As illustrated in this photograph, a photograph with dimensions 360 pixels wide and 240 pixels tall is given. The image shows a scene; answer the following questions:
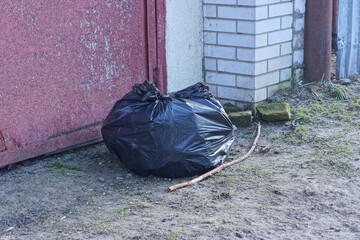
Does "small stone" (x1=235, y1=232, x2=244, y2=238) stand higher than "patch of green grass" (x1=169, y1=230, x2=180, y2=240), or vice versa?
"patch of green grass" (x1=169, y1=230, x2=180, y2=240)

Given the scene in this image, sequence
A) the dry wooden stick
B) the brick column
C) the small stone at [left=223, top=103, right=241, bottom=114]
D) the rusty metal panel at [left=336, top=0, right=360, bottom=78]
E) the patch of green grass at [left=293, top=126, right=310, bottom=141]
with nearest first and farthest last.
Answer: the dry wooden stick < the patch of green grass at [left=293, top=126, right=310, bottom=141] < the brick column < the small stone at [left=223, top=103, right=241, bottom=114] < the rusty metal panel at [left=336, top=0, right=360, bottom=78]

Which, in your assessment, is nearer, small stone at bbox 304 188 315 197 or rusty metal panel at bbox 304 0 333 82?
small stone at bbox 304 188 315 197

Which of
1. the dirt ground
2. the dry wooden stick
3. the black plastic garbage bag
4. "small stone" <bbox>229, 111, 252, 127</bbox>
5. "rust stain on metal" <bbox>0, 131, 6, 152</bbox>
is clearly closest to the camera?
the dirt ground

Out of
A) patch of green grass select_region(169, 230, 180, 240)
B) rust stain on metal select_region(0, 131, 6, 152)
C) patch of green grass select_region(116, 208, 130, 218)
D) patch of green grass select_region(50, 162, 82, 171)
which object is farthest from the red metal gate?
patch of green grass select_region(169, 230, 180, 240)

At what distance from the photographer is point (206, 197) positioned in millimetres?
4434

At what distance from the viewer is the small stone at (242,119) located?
239 inches

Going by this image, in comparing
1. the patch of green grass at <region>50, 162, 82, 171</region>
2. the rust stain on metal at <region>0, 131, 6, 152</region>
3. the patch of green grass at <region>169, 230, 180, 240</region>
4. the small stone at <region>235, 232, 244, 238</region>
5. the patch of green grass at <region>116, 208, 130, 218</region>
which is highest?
the rust stain on metal at <region>0, 131, 6, 152</region>

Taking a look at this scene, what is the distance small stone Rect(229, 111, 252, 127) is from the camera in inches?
239

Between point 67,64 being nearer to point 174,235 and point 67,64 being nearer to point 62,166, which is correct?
point 62,166

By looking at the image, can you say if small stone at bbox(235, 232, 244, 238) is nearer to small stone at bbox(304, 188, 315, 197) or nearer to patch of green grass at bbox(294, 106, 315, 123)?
small stone at bbox(304, 188, 315, 197)

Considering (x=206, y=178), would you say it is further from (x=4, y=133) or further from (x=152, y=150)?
(x=4, y=133)

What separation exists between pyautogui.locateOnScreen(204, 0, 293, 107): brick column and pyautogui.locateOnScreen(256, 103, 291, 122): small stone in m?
0.19

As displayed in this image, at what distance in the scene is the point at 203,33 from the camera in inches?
259

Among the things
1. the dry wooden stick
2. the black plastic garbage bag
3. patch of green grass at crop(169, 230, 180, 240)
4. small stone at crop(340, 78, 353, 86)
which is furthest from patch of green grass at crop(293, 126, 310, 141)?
patch of green grass at crop(169, 230, 180, 240)
